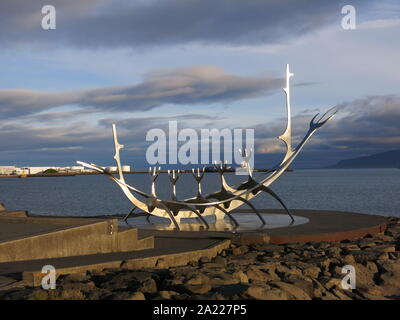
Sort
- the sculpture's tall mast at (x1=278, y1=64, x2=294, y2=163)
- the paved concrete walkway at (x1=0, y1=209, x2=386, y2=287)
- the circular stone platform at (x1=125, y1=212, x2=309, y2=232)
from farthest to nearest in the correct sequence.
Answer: the sculpture's tall mast at (x1=278, y1=64, x2=294, y2=163), the circular stone platform at (x1=125, y1=212, x2=309, y2=232), the paved concrete walkway at (x1=0, y1=209, x2=386, y2=287)

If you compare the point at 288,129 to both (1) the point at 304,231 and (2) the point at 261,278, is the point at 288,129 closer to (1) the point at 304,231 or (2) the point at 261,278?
(1) the point at 304,231

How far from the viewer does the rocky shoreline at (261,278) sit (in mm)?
8172

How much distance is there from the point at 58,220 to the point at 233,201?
6595 millimetres

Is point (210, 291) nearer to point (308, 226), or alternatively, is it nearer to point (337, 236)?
point (337, 236)

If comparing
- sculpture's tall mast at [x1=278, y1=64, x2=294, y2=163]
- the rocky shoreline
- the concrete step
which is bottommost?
the rocky shoreline

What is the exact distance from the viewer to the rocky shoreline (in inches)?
322

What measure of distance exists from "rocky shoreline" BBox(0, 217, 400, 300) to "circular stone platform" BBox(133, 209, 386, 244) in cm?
51

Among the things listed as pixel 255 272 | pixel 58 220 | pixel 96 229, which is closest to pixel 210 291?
pixel 255 272

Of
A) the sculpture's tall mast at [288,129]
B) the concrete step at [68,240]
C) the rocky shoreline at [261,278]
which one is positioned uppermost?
the sculpture's tall mast at [288,129]

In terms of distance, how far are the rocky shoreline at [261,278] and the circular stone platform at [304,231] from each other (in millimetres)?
515

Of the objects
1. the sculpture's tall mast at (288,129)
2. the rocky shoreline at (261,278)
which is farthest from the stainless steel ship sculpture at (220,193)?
the rocky shoreline at (261,278)

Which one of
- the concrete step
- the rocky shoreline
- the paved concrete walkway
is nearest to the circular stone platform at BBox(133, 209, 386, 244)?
the paved concrete walkway

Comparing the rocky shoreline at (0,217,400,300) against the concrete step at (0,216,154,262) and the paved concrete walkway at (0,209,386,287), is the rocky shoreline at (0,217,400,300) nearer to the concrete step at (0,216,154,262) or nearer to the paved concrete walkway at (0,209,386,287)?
the paved concrete walkway at (0,209,386,287)

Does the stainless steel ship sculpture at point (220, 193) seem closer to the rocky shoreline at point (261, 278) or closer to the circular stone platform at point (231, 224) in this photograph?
the circular stone platform at point (231, 224)
